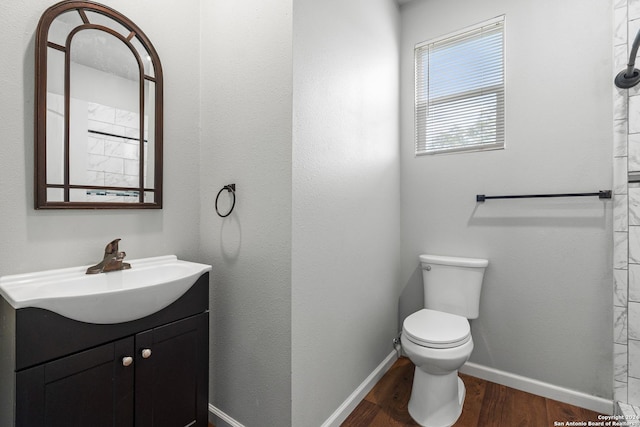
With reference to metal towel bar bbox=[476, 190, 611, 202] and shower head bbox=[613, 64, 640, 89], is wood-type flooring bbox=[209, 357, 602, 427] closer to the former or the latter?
metal towel bar bbox=[476, 190, 611, 202]

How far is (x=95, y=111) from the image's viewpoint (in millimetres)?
1266

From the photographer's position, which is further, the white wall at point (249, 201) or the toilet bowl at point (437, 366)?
the toilet bowl at point (437, 366)

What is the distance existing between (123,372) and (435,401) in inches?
56.9

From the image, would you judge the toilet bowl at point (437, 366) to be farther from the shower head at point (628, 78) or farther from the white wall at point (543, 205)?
the shower head at point (628, 78)

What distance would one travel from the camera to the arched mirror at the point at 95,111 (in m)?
1.14

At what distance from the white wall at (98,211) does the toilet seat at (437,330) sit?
124 centimetres

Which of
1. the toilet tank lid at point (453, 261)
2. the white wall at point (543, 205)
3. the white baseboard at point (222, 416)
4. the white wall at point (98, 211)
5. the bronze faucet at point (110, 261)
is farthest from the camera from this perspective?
the toilet tank lid at point (453, 261)

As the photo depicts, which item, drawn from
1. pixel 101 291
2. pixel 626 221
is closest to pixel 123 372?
pixel 101 291

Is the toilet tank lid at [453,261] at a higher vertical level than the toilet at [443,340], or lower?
higher

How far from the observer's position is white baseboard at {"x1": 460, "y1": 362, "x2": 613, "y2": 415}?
1618 millimetres

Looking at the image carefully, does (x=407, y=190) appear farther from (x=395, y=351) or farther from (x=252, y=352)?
(x=252, y=352)

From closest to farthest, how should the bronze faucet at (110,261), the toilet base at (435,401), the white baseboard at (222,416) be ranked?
the bronze faucet at (110,261)
the white baseboard at (222,416)
the toilet base at (435,401)

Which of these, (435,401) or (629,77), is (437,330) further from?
(629,77)

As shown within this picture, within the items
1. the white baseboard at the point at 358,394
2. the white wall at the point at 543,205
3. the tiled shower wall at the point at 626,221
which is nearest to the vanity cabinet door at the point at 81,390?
the white baseboard at the point at 358,394
